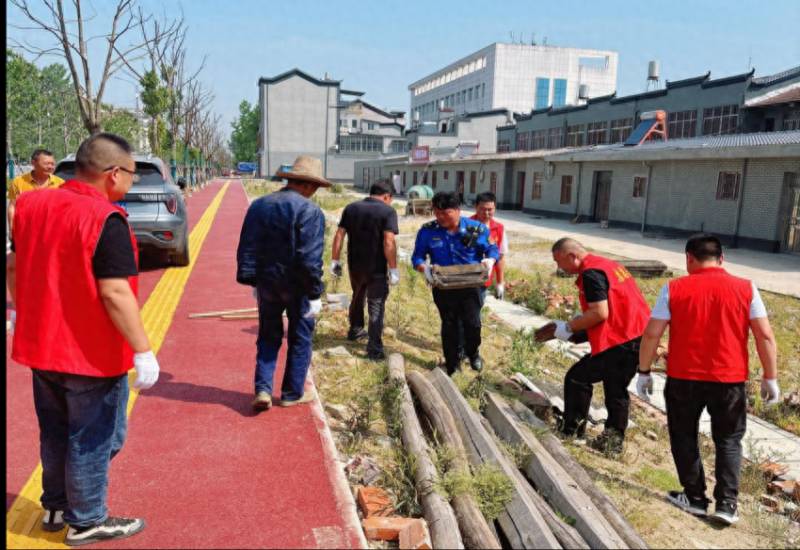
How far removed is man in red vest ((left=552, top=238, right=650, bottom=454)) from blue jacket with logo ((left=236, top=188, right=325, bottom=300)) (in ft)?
6.14

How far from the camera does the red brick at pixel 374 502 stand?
11.1 feet

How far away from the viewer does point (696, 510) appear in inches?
154

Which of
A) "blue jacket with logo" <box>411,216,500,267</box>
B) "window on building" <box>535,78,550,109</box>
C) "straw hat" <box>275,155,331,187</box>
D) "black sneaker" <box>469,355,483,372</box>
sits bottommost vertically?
"black sneaker" <box>469,355,483,372</box>

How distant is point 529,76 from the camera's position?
288 feet

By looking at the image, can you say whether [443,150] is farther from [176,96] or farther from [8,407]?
[8,407]

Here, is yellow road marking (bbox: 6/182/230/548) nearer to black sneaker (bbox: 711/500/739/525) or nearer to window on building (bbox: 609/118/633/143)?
black sneaker (bbox: 711/500/739/525)

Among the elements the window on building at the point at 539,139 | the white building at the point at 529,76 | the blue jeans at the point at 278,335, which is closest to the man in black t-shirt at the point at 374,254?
the blue jeans at the point at 278,335

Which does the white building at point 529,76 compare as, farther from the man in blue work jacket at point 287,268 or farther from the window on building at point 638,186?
the man in blue work jacket at point 287,268

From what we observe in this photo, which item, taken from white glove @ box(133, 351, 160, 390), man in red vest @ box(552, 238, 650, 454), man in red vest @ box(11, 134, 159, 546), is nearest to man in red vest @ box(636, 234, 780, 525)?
man in red vest @ box(552, 238, 650, 454)

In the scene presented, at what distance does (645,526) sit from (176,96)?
38.4 m

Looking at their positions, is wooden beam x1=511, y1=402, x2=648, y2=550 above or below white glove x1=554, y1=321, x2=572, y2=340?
below

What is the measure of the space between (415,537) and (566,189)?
2793cm

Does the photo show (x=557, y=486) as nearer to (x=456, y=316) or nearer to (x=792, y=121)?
(x=456, y=316)

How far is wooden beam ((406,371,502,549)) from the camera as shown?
3080 millimetres
